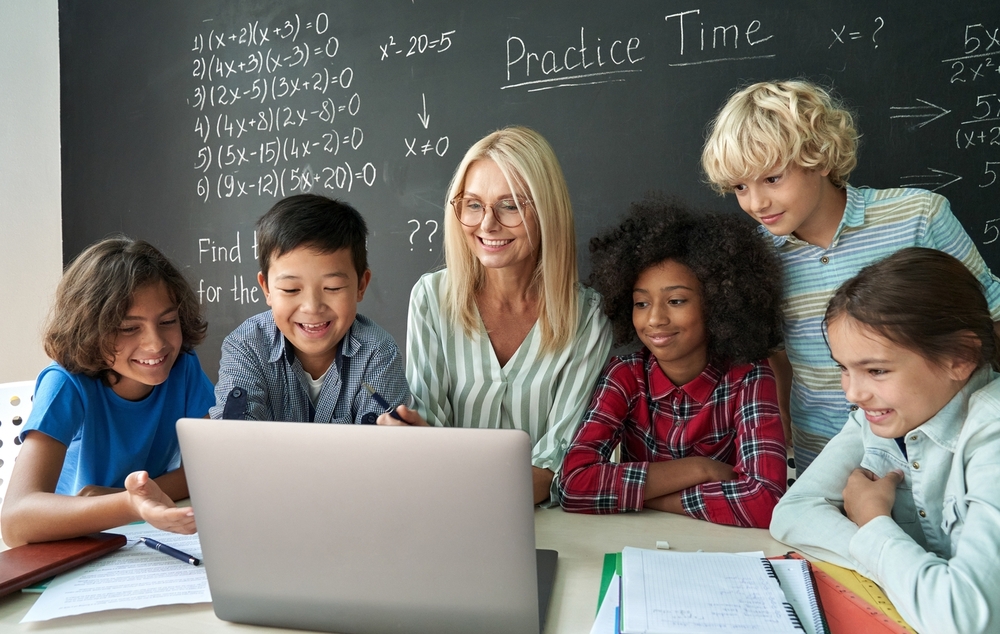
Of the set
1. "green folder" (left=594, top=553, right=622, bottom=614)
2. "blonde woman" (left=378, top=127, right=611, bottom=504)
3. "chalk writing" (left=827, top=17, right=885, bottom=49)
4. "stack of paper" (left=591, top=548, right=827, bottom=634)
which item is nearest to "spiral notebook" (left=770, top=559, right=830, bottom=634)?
"stack of paper" (left=591, top=548, right=827, bottom=634)

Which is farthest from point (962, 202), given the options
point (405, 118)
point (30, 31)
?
point (30, 31)

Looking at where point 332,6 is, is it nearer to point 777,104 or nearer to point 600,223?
point 600,223

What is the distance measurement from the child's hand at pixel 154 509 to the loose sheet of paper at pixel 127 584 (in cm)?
6

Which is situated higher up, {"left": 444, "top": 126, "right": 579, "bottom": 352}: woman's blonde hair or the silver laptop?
{"left": 444, "top": 126, "right": 579, "bottom": 352}: woman's blonde hair

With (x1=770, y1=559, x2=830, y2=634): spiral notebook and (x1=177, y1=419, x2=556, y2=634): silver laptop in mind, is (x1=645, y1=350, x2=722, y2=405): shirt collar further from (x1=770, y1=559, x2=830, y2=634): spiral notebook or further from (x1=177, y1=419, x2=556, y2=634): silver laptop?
(x1=177, y1=419, x2=556, y2=634): silver laptop

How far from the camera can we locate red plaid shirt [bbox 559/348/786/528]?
138 cm

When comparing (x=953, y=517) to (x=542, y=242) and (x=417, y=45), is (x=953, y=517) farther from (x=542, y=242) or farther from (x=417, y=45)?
(x=417, y=45)

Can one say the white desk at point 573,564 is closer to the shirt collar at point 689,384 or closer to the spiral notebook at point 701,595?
the spiral notebook at point 701,595

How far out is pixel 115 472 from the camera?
1645mm

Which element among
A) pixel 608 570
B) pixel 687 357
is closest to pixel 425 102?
pixel 687 357

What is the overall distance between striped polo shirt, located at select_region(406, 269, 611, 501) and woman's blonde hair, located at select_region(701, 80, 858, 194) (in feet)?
1.51

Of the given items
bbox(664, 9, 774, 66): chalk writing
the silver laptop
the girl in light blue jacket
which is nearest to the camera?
the silver laptop

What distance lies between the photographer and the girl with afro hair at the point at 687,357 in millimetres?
1511

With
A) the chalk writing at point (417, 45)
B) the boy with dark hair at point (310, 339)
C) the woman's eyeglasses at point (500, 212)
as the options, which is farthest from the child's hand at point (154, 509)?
the chalk writing at point (417, 45)
